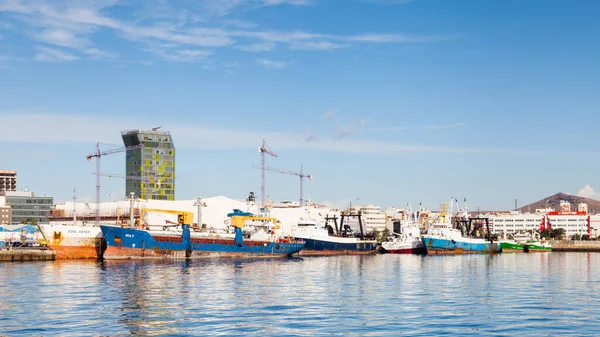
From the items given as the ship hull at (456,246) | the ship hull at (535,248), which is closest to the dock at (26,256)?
the ship hull at (456,246)

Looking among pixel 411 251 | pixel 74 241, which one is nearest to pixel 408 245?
pixel 411 251

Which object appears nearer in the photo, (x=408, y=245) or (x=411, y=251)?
(x=411, y=251)

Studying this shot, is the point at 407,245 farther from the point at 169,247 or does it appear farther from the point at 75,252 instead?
the point at 75,252

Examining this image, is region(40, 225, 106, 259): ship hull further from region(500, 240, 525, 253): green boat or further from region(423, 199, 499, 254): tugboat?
region(500, 240, 525, 253): green boat

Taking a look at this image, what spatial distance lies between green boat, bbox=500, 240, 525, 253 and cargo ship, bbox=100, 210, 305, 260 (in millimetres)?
59770

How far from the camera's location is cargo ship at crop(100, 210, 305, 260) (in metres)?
96.0

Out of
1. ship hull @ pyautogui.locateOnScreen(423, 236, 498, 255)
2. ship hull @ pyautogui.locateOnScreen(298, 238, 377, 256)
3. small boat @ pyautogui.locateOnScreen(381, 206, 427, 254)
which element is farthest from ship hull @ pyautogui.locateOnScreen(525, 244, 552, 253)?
ship hull @ pyautogui.locateOnScreen(298, 238, 377, 256)

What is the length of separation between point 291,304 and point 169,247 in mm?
56266

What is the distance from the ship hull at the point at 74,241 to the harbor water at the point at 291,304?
25.6 m

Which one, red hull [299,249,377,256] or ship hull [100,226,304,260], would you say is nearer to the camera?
ship hull [100,226,304,260]

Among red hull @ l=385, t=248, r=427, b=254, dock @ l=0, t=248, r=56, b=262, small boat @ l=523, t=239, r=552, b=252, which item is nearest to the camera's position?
dock @ l=0, t=248, r=56, b=262

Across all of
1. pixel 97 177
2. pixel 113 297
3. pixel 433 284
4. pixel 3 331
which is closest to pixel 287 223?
pixel 97 177

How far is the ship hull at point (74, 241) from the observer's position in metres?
96.7

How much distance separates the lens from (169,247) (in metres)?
100
